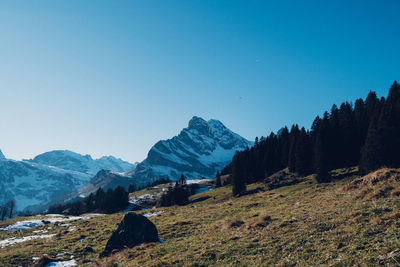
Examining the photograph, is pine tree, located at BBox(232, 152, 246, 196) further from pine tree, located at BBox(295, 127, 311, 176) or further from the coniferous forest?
pine tree, located at BBox(295, 127, 311, 176)

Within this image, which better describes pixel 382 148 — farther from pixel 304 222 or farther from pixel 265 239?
pixel 265 239

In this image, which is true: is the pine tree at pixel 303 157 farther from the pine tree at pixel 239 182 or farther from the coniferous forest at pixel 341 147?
the pine tree at pixel 239 182

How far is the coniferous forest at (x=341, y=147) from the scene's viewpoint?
47.6 m

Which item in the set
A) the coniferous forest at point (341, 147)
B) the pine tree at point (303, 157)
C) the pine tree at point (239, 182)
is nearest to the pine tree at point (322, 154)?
the coniferous forest at point (341, 147)

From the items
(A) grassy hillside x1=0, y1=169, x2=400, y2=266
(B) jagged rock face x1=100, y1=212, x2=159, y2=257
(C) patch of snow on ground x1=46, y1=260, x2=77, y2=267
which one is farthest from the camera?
(B) jagged rock face x1=100, y1=212, x2=159, y2=257

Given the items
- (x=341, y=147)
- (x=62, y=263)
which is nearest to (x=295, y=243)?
(x=62, y=263)

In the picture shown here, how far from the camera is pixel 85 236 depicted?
3186 cm

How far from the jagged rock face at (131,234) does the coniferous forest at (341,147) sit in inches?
1735

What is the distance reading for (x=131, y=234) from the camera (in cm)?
2336

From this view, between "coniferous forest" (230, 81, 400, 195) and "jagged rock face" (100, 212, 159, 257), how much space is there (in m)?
44.1

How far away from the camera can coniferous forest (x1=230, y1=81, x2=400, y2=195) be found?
156 ft

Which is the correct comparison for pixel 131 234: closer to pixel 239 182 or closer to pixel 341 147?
pixel 239 182

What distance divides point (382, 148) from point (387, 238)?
43.2 meters

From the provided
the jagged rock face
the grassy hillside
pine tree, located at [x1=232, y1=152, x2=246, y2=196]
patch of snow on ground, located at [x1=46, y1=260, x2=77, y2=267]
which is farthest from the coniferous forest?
patch of snow on ground, located at [x1=46, y1=260, x2=77, y2=267]
